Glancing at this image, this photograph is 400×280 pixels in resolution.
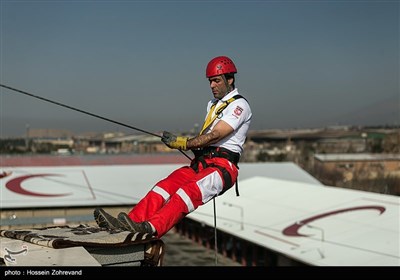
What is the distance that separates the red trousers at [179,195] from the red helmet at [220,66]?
2.57 feet

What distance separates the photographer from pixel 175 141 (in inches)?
216

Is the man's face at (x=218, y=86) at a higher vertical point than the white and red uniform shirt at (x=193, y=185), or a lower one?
higher

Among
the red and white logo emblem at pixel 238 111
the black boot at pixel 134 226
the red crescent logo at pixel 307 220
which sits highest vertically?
the red and white logo emblem at pixel 238 111

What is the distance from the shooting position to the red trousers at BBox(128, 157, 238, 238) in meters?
5.20

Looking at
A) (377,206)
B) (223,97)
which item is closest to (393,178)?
(377,206)

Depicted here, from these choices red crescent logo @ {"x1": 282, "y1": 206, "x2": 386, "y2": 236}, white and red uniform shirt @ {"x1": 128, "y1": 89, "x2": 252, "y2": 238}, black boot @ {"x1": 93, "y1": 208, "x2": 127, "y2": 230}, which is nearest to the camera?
black boot @ {"x1": 93, "y1": 208, "x2": 127, "y2": 230}

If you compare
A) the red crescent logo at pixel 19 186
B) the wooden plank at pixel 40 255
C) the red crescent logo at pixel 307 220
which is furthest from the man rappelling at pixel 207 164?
the red crescent logo at pixel 19 186

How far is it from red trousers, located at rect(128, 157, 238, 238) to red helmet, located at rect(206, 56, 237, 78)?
2.57 ft

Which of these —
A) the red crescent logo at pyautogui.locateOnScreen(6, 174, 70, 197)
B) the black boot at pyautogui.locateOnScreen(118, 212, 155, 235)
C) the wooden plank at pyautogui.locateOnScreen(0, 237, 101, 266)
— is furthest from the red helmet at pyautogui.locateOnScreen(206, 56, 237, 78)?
the red crescent logo at pyautogui.locateOnScreen(6, 174, 70, 197)

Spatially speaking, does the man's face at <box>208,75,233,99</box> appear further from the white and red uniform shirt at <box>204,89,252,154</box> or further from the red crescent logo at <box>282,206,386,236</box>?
the red crescent logo at <box>282,206,386,236</box>

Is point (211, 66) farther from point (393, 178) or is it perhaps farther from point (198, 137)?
point (393, 178)

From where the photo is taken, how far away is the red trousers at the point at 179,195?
5.20 metres

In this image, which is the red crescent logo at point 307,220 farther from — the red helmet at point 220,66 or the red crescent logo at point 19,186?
the red helmet at point 220,66
